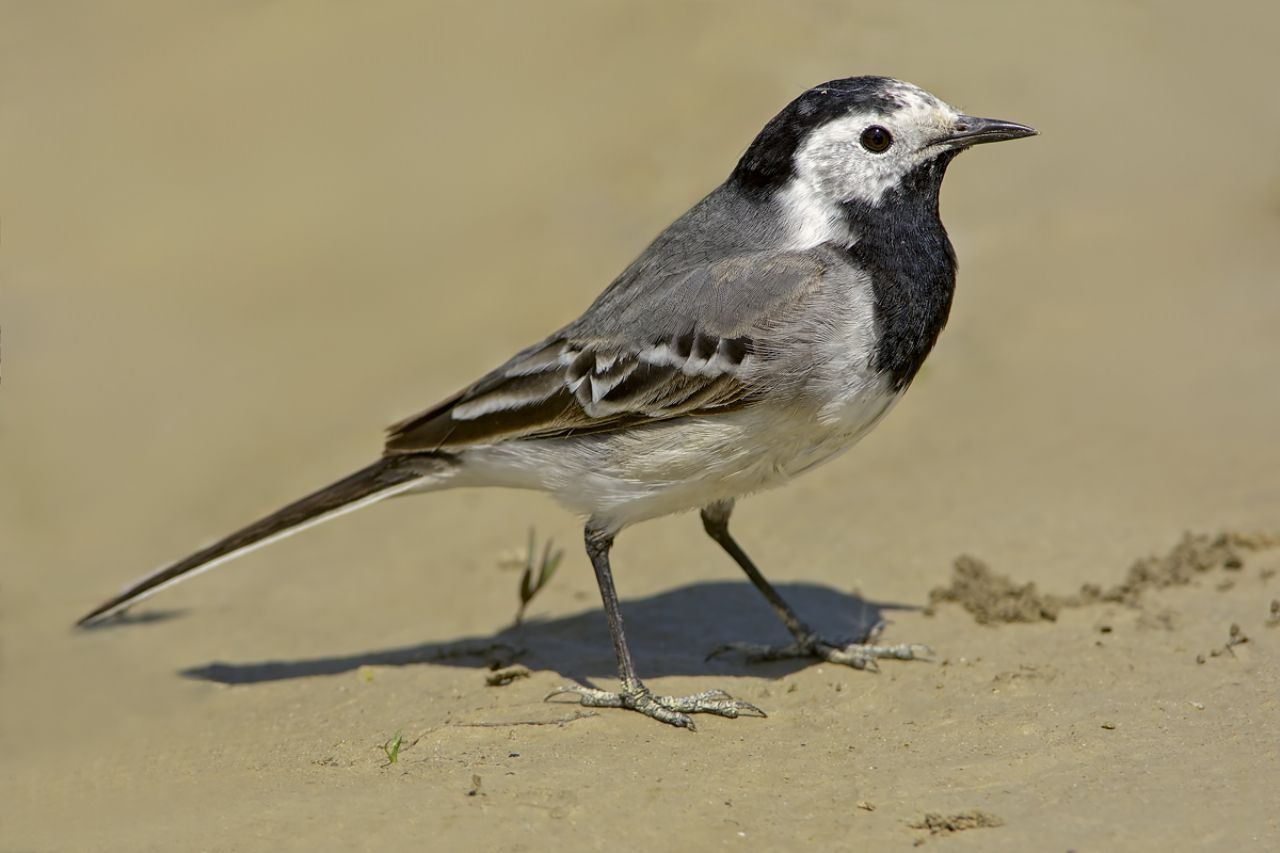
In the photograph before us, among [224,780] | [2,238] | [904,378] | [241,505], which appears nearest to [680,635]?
[904,378]

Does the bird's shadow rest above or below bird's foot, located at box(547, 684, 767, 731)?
above

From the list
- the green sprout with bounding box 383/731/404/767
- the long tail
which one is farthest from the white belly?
the green sprout with bounding box 383/731/404/767

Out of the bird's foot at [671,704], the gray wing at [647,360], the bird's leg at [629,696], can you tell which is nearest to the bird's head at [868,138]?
the gray wing at [647,360]

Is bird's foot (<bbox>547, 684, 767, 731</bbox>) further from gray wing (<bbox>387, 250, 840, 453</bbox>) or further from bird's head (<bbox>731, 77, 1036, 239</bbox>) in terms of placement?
bird's head (<bbox>731, 77, 1036, 239</bbox>)

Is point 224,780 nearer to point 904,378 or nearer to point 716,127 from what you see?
point 904,378

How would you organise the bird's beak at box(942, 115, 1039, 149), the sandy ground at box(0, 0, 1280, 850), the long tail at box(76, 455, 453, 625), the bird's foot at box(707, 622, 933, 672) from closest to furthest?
the sandy ground at box(0, 0, 1280, 850) < the bird's beak at box(942, 115, 1039, 149) < the bird's foot at box(707, 622, 933, 672) < the long tail at box(76, 455, 453, 625)

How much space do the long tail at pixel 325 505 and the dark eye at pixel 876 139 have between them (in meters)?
2.57

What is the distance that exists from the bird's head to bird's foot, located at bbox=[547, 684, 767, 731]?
7.46ft

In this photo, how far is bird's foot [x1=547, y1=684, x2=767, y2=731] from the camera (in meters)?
6.13

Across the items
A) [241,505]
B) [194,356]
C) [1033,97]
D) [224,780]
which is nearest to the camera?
[224,780]

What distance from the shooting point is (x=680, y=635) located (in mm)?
7430

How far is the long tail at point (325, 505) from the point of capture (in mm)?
6984

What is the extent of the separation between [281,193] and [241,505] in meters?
4.96

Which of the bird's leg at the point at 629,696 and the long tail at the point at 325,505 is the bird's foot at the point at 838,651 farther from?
the long tail at the point at 325,505
